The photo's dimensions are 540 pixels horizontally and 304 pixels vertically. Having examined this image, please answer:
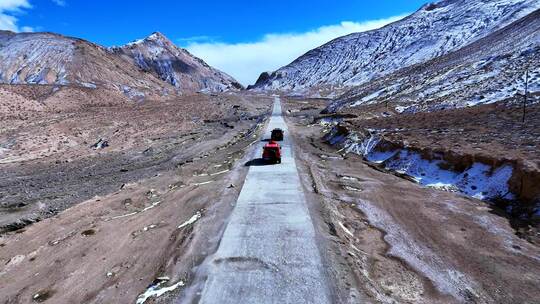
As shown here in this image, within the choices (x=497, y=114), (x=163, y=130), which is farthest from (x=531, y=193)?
(x=163, y=130)

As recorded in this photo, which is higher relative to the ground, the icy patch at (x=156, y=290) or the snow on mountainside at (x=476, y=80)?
the snow on mountainside at (x=476, y=80)

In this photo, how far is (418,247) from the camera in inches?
529

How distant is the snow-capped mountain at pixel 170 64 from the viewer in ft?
520

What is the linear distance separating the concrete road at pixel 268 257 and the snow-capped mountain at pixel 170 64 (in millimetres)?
143880

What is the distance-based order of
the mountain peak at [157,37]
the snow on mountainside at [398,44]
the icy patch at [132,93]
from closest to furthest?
the icy patch at [132,93]
the snow on mountainside at [398,44]
the mountain peak at [157,37]

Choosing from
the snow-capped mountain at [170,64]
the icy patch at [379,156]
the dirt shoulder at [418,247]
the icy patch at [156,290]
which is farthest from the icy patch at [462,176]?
the snow-capped mountain at [170,64]

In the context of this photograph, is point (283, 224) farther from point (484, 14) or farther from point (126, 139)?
point (484, 14)

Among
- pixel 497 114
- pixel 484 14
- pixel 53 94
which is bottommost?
pixel 497 114

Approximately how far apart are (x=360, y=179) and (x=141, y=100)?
6589 centimetres

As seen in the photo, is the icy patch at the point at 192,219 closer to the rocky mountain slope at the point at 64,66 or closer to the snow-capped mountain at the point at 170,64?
the rocky mountain slope at the point at 64,66

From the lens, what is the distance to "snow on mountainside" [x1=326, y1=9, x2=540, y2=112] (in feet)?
133

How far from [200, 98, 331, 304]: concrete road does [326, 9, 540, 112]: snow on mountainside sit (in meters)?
27.1

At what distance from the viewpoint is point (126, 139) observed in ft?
143

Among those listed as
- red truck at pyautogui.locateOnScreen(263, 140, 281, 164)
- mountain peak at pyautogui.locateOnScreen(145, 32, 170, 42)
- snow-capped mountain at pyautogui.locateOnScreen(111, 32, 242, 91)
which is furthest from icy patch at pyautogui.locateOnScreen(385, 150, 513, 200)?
mountain peak at pyautogui.locateOnScreen(145, 32, 170, 42)
